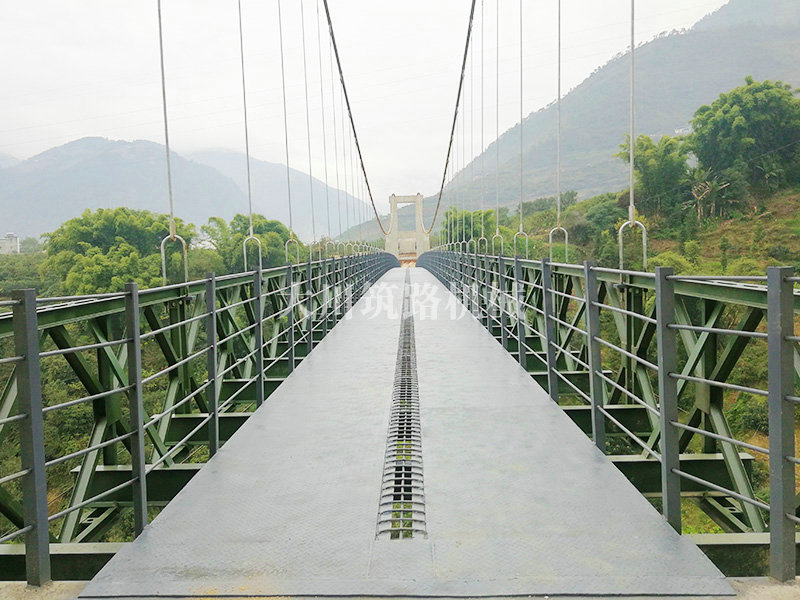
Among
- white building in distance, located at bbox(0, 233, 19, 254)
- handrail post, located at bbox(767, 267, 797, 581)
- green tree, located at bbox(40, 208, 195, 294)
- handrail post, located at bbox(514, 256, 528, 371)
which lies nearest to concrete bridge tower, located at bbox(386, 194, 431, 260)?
green tree, located at bbox(40, 208, 195, 294)

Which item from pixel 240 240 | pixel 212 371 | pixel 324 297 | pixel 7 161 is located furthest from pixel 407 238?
pixel 212 371

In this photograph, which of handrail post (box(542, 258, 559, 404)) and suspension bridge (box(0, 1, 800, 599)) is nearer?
suspension bridge (box(0, 1, 800, 599))

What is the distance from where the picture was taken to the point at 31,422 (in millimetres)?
1588

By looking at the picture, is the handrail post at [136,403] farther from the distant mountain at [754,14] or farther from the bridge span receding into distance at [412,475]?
the distant mountain at [754,14]

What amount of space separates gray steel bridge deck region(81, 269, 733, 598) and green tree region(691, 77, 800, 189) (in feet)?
102

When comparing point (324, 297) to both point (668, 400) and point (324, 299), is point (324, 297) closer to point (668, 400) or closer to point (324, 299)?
point (324, 299)

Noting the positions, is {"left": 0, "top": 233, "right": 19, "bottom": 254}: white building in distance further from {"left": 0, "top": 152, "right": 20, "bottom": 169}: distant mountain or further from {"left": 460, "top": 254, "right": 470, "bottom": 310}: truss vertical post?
{"left": 0, "top": 152, "right": 20, "bottom": 169}: distant mountain

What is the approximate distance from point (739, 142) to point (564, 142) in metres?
32.3

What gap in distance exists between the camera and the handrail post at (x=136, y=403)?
2.01 m

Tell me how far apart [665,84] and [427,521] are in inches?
2454

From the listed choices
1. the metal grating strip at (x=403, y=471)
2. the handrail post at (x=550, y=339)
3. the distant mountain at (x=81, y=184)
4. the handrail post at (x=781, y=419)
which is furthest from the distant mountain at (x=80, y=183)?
the handrail post at (x=781, y=419)

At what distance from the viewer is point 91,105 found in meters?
59.8

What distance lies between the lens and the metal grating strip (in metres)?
1.95

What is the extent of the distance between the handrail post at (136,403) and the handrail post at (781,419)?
1692mm
